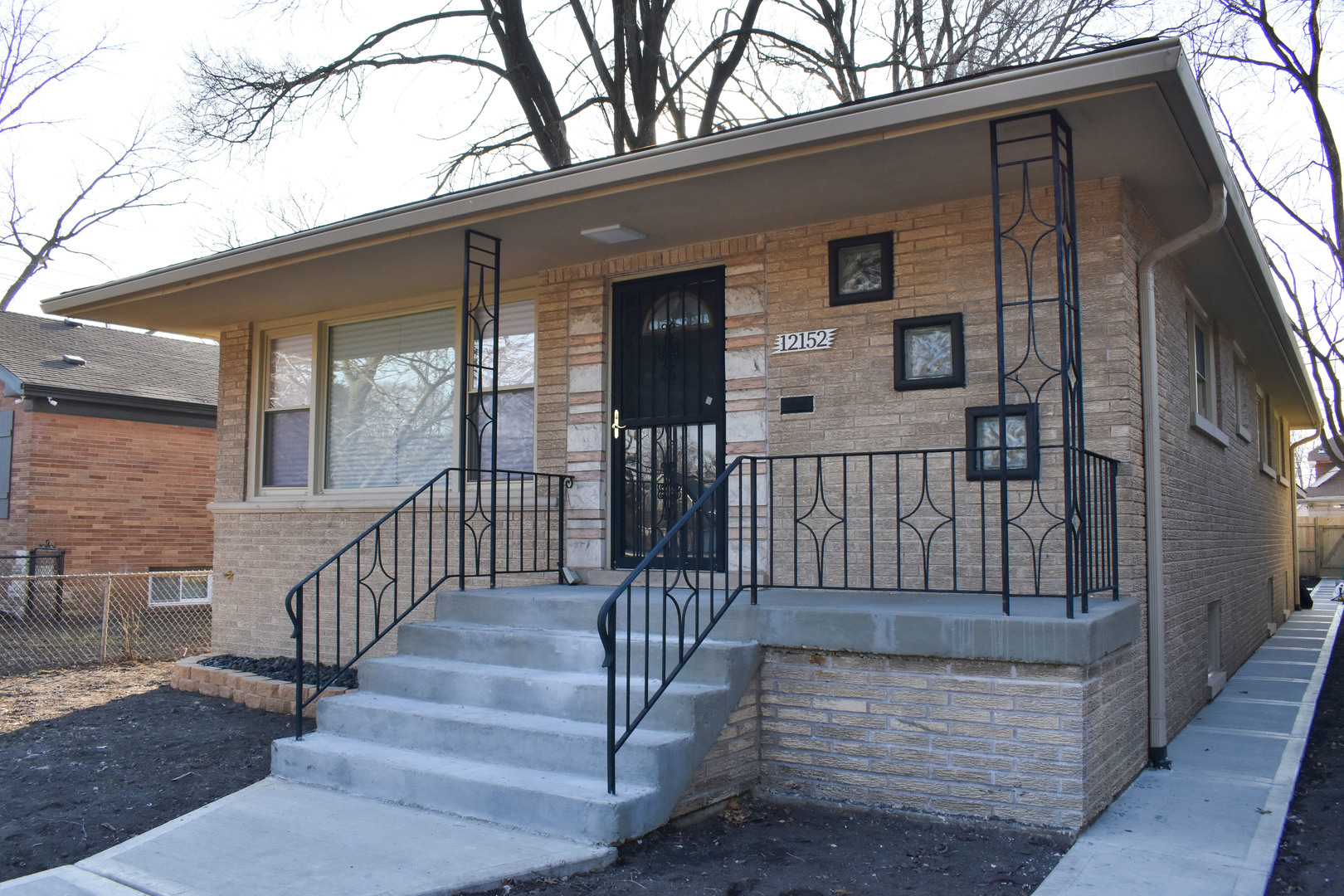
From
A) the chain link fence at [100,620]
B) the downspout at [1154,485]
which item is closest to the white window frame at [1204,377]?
the downspout at [1154,485]

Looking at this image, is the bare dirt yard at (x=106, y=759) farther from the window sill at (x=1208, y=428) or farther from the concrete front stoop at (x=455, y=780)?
the window sill at (x=1208, y=428)

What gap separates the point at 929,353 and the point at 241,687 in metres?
5.41

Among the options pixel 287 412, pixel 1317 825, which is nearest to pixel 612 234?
pixel 287 412

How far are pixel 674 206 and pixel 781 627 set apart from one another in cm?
246

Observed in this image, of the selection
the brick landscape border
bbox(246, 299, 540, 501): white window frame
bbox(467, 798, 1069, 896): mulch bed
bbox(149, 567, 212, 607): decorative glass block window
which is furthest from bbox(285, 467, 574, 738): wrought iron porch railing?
bbox(149, 567, 212, 607): decorative glass block window

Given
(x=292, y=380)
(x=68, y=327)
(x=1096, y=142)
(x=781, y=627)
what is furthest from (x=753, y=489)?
(x=68, y=327)

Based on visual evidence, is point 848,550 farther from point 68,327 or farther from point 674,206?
point 68,327

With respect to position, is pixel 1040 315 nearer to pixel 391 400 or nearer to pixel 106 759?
pixel 391 400

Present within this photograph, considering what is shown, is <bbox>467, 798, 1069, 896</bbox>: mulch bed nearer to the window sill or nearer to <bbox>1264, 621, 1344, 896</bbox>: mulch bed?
<bbox>1264, 621, 1344, 896</bbox>: mulch bed

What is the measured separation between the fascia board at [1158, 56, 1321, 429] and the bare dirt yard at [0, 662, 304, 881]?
5.54 metres

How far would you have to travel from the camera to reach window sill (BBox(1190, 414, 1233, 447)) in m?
6.76

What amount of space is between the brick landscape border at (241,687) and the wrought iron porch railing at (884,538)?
2.77m

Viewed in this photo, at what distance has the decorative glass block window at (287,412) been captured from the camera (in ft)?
27.8

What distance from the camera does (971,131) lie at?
14.9ft
